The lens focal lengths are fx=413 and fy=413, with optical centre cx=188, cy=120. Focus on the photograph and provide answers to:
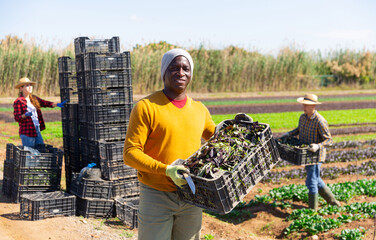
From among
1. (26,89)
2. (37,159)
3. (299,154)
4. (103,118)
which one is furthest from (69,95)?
(299,154)

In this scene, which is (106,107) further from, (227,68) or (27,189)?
(227,68)

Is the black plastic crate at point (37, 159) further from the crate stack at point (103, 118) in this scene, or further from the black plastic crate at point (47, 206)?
the black plastic crate at point (47, 206)

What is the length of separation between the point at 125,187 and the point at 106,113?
1284mm

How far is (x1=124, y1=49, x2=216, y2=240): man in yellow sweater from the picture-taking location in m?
3.16

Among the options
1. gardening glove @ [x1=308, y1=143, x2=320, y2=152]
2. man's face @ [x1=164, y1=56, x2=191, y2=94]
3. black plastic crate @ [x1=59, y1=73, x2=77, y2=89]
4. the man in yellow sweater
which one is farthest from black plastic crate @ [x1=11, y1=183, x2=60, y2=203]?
man's face @ [x1=164, y1=56, x2=191, y2=94]

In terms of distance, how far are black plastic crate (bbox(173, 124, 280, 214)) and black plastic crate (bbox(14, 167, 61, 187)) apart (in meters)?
4.42

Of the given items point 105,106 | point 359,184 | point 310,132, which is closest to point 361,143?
point 359,184

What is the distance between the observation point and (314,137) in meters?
7.18

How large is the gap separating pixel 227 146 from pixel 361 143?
1061 cm

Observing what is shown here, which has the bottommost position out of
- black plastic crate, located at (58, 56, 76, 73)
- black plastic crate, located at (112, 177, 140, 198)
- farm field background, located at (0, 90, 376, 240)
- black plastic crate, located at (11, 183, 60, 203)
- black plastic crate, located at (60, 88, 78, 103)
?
farm field background, located at (0, 90, 376, 240)

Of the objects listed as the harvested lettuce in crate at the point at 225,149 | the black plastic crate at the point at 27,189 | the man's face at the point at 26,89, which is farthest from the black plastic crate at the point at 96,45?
the harvested lettuce in crate at the point at 225,149

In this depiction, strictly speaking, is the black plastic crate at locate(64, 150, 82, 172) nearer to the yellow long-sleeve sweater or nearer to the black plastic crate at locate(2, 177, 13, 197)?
the black plastic crate at locate(2, 177, 13, 197)

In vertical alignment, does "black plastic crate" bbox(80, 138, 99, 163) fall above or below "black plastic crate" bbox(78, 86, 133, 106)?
below

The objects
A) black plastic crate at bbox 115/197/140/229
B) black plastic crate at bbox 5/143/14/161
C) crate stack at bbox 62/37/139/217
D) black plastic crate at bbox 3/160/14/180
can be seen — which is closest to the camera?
black plastic crate at bbox 115/197/140/229
